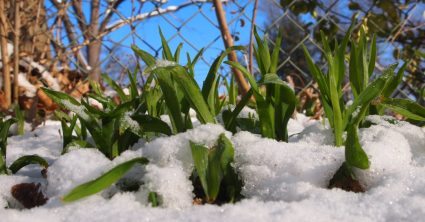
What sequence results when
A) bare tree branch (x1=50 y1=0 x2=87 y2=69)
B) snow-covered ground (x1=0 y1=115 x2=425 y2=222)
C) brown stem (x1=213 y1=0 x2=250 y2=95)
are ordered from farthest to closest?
bare tree branch (x1=50 y1=0 x2=87 y2=69) → brown stem (x1=213 y1=0 x2=250 y2=95) → snow-covered ground (x1=0 y1=115 x2=425 y2=222)

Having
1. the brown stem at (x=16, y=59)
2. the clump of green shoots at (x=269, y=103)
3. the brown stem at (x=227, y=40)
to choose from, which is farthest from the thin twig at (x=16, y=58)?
the clump of green shoots at (x=269, y=103)

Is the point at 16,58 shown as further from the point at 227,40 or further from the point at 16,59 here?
the point at 227,40

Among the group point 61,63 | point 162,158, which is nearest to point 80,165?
point 162,158

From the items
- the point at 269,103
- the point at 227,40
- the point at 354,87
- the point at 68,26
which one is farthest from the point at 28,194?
the point at 68,26

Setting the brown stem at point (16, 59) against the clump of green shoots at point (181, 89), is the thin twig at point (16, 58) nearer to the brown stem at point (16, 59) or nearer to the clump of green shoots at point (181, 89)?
the brown stem at point (16, 59)

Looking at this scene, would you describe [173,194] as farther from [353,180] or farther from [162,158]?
[353,180]

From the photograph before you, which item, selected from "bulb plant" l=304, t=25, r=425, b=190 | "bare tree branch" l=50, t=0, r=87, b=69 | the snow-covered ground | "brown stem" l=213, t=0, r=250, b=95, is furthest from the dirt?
"bare tree branch" l=50, t=0, r=87, b=69

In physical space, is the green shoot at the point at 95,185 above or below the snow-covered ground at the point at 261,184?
above

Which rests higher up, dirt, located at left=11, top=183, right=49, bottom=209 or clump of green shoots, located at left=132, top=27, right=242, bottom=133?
clump of green shoots, located at left=132, top=27, right=242, bottom=133

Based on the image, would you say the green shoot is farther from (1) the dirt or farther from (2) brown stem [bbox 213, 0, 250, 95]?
(2) brown stem [bbox 213, 0, 250, 95]
